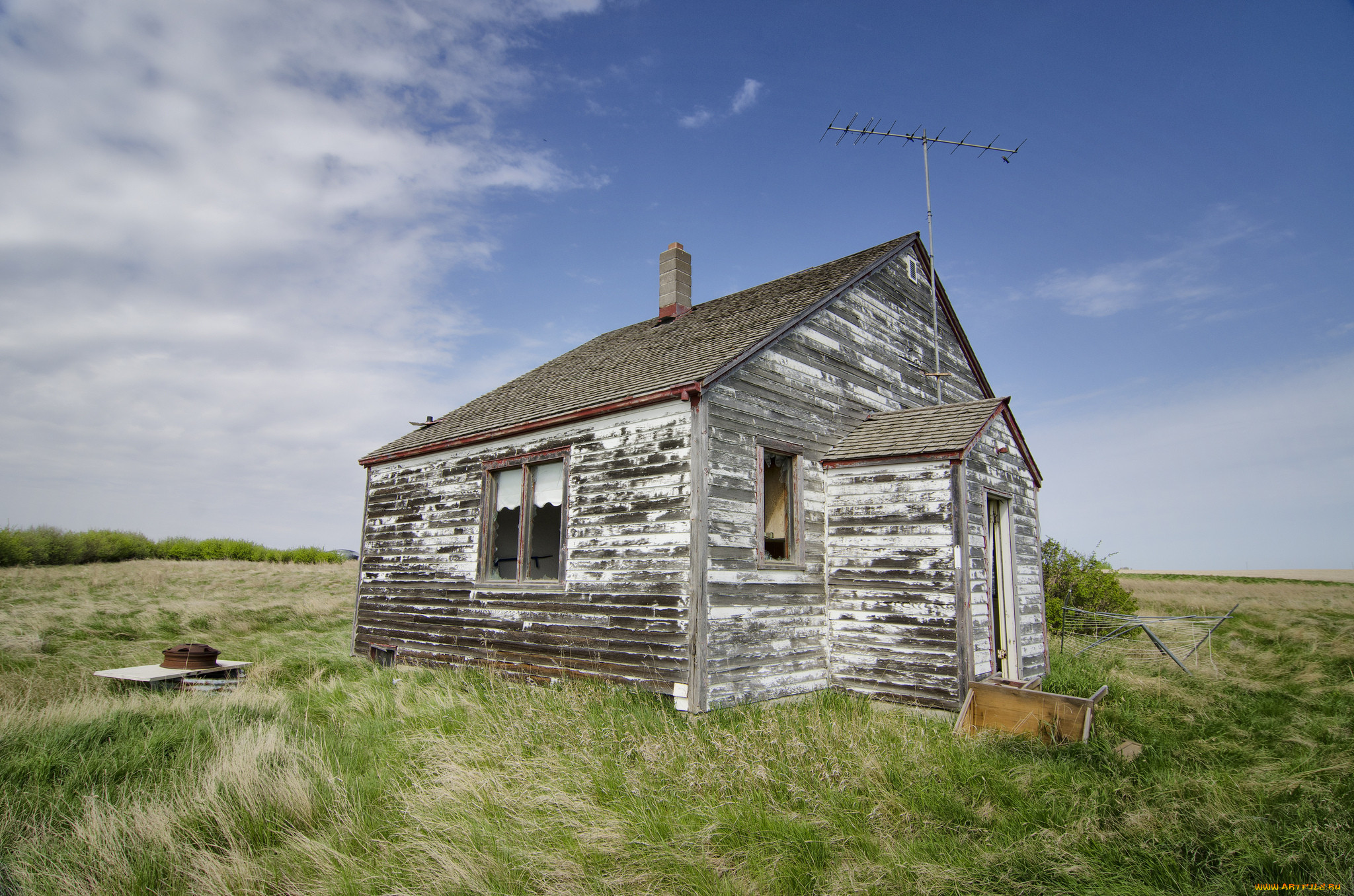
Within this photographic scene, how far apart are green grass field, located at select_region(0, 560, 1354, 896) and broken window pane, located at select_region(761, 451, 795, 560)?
1.81 metres

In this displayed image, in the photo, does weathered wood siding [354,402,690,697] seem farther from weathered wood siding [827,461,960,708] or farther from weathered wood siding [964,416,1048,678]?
weathered wood siding [964,416,1048,678]

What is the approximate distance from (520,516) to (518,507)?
847 mm

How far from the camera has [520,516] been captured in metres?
9.83

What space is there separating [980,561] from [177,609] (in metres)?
19.6

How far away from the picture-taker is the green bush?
594 inches

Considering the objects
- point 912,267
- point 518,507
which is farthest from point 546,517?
point 912,267

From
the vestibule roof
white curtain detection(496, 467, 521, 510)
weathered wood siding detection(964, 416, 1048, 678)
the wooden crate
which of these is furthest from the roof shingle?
white curtain detection(496, 467, 521, 510)

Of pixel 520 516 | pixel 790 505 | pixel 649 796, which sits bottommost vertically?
pixel 649 796

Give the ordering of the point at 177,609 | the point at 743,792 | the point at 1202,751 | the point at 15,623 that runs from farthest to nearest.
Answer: the point at 177,609 → the point at 15,623 → the point at 1202,751 → the point at 743,792

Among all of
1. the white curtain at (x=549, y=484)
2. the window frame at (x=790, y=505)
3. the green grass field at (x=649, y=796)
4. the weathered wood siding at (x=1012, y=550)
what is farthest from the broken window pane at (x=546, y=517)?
the weathered wood siding at (x=1012, y=550)

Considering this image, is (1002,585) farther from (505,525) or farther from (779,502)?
(505,525)

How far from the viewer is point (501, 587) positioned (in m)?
9.90

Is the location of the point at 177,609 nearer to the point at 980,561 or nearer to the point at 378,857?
the point at 378,857

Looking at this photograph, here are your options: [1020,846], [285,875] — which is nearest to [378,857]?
[285,875]
